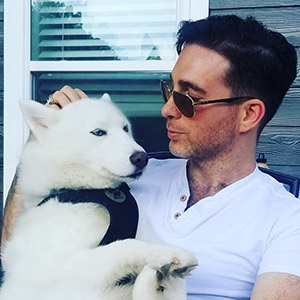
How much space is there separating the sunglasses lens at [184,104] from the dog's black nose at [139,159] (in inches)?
9.8

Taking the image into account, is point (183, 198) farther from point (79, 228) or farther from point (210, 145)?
point (79, 228)

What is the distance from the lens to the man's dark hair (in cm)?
184

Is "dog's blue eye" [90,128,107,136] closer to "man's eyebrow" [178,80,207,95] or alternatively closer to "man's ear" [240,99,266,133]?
"man's eyebrow" [178,80,207,95]

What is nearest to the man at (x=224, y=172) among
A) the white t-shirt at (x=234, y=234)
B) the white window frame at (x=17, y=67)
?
the white t-shirt at (x=234, y=234)

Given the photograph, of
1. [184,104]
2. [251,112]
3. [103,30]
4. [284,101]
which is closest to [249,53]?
[251,112]

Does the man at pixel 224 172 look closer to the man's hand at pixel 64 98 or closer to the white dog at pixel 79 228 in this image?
the man's hand at pixel 64 98

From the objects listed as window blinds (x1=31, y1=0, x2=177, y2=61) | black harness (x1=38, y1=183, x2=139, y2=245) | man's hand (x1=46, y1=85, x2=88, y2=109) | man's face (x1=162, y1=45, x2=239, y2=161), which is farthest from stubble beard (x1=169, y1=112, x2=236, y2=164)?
window blinds (x1=31, y1=0, x2=177, y2=61)

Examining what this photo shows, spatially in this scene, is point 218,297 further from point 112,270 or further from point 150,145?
point 150,145

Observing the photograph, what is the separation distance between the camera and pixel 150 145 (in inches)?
123

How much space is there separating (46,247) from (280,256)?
752 mm

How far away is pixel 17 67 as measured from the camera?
316 centimetres

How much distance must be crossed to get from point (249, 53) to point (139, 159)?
61cm

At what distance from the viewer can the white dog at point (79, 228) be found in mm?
1450

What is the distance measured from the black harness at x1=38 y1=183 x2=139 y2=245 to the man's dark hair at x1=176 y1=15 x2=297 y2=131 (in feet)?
1.94
